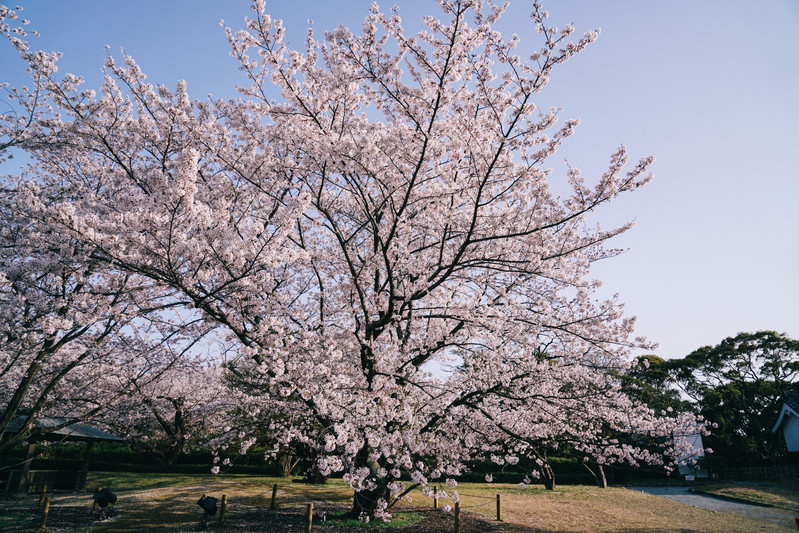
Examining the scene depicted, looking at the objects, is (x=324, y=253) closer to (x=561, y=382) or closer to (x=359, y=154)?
(x=359, y=154)

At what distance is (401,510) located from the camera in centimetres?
1330

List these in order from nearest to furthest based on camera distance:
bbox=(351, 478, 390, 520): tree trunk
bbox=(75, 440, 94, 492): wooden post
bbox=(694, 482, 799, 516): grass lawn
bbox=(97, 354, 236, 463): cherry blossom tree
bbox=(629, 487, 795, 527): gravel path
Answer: bbox=(351, 478, 390, 520): tree trunk, bbox=(629, 487, 795, 527): gravel path, bbox=(75, 440, 94, 492): wooden post, bbox=(694, 482, 799, 516): grass lawn, bbox=(97, 354, 236, 463): cherry blossom tree

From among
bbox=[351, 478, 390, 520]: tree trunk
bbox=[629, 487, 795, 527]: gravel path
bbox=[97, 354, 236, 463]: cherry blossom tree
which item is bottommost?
bbox=[629, 487, 795, 527]: gravel path

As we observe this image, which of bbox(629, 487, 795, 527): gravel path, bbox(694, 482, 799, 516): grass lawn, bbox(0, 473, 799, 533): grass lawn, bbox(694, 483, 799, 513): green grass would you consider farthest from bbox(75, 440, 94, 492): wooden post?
bbox(694, 483, 799, 513): green grass

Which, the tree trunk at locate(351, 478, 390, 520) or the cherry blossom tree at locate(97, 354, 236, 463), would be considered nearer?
the tree trunk at locate(351, 478, 390, 520)

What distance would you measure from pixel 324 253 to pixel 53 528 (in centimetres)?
957

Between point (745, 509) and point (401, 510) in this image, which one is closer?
point (401, 510)

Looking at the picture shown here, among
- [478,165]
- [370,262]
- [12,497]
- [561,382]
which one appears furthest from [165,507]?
[478,165]

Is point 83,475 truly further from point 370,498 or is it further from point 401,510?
point 370,498

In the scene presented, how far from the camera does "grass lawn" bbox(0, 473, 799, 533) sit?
11.0m

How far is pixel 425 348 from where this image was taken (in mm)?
10352

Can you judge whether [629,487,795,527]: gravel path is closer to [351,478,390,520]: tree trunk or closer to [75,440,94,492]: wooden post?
[351,478,390,520]: tree trunk

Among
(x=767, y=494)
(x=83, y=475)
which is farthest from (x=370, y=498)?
(x=767, y=494)

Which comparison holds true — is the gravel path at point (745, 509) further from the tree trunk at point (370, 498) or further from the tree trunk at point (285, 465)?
the tree trunk at point (285, 465)
